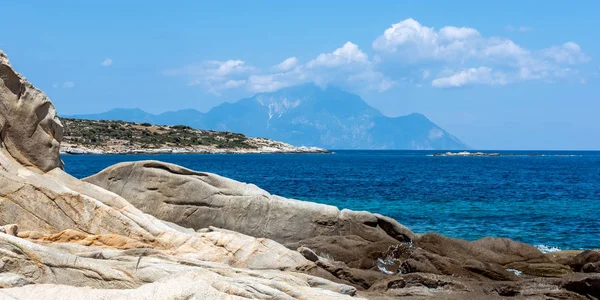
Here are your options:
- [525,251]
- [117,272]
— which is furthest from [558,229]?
[117,272]

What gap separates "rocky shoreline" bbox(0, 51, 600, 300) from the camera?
14805mm

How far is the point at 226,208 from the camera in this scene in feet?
95.6

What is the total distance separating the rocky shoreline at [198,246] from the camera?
1480 cm

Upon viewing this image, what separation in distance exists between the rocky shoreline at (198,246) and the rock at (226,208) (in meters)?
0.05

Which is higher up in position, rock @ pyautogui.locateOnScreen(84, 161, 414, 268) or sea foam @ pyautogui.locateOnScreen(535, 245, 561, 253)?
rock @ pyautogui.locateOnScreen(84, 161, 414, 268)

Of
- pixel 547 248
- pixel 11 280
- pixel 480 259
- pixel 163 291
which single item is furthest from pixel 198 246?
pixel 547 248

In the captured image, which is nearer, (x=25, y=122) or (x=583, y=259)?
(x=25, y=122)


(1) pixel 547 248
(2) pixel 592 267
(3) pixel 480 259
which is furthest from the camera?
(1) pixel 547 248

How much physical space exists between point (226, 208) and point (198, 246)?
6.43m

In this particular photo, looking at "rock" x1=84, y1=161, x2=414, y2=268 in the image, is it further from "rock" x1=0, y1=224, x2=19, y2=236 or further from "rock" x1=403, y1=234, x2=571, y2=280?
"rock" x1=0, y1=224, x2=19, y2=236

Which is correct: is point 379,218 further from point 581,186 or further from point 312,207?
point 581,186

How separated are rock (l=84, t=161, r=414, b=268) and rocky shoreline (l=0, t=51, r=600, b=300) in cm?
5

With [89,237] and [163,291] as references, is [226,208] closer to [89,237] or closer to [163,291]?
[89,237]

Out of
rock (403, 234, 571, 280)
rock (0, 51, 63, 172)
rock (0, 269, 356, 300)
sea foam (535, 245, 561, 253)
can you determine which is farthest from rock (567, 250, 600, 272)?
rock (0, 51, 63, 172)
